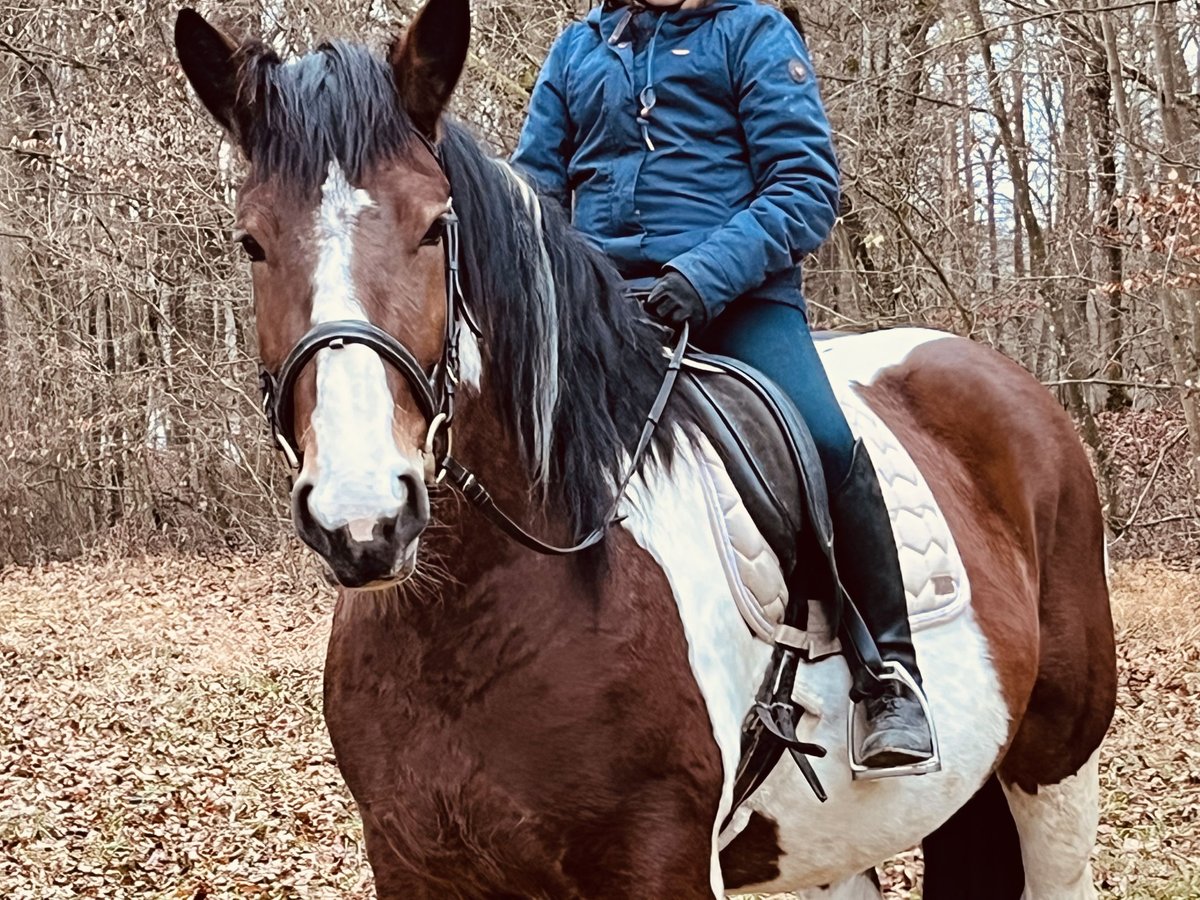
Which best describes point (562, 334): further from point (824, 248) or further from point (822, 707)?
point (824, 248)

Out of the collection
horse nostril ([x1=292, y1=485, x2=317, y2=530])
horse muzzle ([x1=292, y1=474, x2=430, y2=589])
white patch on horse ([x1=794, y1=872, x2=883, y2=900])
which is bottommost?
white patch on horse ([x1=794, y1=872, x2=883, y2=900])

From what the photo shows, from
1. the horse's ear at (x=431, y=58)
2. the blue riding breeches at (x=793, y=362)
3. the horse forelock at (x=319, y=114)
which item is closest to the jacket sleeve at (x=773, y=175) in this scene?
the blue riding breeches at (x=793, y=362)

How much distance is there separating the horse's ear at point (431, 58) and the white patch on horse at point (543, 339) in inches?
8.1

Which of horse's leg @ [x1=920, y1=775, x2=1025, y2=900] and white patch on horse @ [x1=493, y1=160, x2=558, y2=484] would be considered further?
horse's leg @ [x1=920, y1=775, x2=1025, y2=900]

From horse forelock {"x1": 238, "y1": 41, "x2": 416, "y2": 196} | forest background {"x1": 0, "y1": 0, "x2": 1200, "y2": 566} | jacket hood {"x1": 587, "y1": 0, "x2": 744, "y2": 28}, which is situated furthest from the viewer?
forest background {"x1": 0, "y1": 0, "x2": 1200, "y2": 566}

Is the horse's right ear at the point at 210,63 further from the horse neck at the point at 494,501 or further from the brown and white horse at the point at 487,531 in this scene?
the horse neck at the point at 494,501

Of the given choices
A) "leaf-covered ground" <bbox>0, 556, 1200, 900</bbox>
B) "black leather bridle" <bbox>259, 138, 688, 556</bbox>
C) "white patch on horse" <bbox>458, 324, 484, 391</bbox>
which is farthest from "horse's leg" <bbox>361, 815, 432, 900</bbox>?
"leaf-covered ground" <bbox>0, 556, 1200, 900</bbox>

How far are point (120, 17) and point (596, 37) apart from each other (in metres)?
11.6

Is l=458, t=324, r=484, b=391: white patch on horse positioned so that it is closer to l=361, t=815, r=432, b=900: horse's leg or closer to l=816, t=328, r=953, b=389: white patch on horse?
l=361, t=815, r=432, b=900: horse's leg

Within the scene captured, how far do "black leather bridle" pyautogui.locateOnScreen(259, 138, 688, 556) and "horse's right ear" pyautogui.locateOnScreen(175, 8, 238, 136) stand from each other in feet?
1.14

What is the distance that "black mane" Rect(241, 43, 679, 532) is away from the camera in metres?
2.21

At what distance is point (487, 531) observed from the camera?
2.51 m

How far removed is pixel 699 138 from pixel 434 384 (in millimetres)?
1225

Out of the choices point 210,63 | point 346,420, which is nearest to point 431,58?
point 210,63
